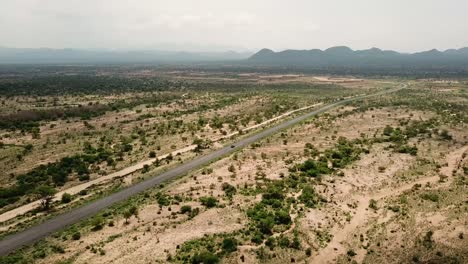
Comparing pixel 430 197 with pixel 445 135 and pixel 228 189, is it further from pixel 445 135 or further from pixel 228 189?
pixel 445 135

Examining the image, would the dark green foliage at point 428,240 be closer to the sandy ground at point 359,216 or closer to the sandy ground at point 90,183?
the sandy ground at point 359,216

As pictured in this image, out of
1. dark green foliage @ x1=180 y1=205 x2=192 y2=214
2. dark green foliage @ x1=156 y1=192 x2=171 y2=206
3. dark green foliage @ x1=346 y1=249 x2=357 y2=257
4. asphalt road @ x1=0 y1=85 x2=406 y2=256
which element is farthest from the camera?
dark green foliage @ x1=156 y1=192 x2=171 y2=206

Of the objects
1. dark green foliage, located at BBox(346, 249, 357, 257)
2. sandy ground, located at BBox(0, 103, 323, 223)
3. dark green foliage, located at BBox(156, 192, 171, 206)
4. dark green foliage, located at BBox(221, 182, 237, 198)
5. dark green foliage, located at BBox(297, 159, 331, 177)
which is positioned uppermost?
dark green foliage, located at BBox(297, 159, 331, 177)

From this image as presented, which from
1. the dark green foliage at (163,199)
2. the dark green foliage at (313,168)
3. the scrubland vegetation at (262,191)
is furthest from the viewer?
the dark green foliage at (313,168)

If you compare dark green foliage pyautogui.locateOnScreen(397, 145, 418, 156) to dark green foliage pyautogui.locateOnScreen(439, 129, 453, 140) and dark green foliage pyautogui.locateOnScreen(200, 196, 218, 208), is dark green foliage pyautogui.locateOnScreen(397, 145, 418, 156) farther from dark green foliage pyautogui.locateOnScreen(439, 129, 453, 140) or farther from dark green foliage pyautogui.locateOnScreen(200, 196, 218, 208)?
dark green foliage pyautogui.locateOnScreen(200, 196, 218, 208)

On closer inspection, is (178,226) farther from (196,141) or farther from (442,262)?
(196,141)

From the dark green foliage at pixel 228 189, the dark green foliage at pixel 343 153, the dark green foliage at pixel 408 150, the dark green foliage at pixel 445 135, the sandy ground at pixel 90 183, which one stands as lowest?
the sandy ground at pixel 90 183

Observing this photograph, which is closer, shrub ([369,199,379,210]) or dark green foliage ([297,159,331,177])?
shrub ([369,199,379,210])

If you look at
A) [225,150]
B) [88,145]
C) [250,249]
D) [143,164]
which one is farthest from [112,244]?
[88,145]

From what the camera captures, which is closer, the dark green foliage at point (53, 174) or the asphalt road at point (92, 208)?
the asphalt road at point (92, 208)

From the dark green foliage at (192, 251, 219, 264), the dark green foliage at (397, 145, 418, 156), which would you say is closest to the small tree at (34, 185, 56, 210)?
the dark green foliage at (192, 251, 219, 264)

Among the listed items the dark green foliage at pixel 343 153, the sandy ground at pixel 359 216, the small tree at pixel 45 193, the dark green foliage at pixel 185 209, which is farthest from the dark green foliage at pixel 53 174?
the dark green foliage at pixel 343 153
